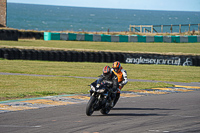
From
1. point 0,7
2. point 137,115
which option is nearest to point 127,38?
point 0,7

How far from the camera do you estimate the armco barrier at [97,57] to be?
29406mm

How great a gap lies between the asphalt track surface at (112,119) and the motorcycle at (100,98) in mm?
197

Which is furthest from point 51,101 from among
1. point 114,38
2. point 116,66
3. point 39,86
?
point 114,38

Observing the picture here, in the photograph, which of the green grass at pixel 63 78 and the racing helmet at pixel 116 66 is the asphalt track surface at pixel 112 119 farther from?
the green grass at pixel 63 78

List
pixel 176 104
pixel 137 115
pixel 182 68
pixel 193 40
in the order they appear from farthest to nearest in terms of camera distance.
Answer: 1. pixel 193 40
2. pixel 182 68
3. pixel 176 104
4. pixel 137 115

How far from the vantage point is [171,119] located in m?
9.41

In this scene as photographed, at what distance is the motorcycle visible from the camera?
9602 mm

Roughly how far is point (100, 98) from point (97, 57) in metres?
20.5

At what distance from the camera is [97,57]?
1190 inches

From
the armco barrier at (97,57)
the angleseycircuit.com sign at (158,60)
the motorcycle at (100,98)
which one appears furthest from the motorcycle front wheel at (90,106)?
the angleseycircuit.com sign at (158,60)

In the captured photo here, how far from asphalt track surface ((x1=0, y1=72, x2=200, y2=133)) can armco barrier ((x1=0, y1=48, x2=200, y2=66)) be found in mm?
17418

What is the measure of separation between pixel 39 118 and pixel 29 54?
68.3 feet

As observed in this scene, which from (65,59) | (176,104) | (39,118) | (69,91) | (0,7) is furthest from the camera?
(0,7)

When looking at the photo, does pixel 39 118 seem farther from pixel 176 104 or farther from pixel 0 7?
pixel 0 7
